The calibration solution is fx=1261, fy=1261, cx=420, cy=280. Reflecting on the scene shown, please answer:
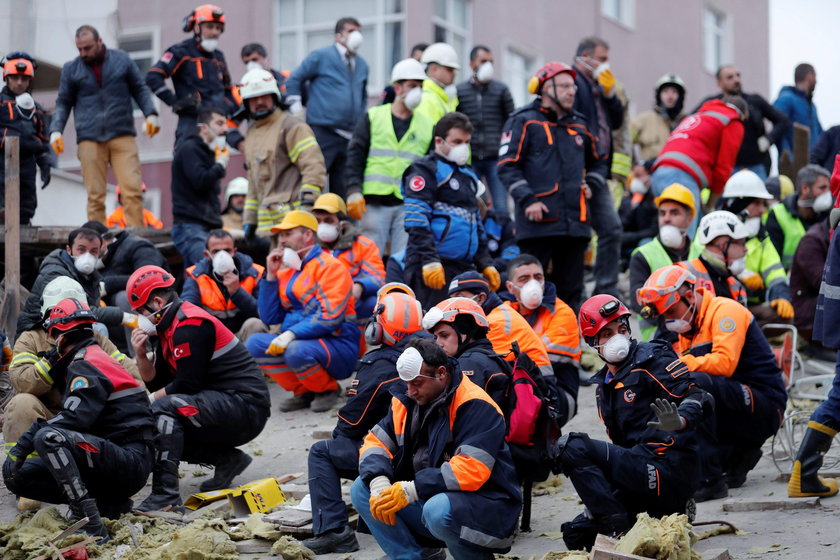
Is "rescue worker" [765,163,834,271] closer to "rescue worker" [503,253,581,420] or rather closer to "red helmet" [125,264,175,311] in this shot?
"rescue worker" [503,253,581,420]

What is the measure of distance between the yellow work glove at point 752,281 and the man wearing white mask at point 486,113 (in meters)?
3.49

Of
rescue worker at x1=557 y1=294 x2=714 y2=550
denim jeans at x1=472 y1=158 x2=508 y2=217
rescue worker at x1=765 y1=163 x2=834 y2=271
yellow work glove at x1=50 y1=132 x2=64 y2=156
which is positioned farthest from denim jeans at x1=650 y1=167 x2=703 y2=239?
yellow work glove at x1=50 y1=132 x2=64 y2=156

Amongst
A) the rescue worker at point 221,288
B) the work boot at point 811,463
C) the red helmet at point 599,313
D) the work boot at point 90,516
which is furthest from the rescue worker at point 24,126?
the work boot at point 811,463

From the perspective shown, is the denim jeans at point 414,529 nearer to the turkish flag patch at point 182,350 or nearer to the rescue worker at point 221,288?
the turkish flag patch at point 182,350

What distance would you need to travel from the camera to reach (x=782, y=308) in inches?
436

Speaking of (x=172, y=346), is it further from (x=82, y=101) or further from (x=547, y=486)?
(x=82, y=101)

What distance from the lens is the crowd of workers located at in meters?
7.08

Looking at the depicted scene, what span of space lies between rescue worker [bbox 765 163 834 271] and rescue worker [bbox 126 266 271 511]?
6.25 meters

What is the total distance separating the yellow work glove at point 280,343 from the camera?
10680mm

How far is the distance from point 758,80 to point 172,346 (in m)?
26.0

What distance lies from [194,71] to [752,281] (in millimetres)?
6543

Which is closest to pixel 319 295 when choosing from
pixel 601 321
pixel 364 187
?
pixel 364 187

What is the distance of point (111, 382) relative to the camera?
319 inches

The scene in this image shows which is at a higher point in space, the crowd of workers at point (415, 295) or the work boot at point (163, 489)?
the crowd of workers at point (415, 295)
